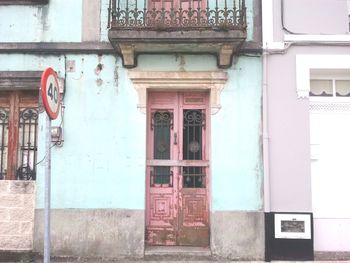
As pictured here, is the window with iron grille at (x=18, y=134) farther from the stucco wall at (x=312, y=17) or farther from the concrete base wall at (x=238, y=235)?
the stucco wall at (x=312, y=17)

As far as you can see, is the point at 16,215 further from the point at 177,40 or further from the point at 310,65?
the point at 310,65

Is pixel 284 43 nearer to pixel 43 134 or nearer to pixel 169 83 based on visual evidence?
pixel 169 83

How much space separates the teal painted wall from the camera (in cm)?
780

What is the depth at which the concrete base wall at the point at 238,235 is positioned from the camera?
301 inches

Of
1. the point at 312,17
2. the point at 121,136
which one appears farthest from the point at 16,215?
the point at 312,17

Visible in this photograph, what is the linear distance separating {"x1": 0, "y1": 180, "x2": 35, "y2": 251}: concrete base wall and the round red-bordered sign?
3.23 metres

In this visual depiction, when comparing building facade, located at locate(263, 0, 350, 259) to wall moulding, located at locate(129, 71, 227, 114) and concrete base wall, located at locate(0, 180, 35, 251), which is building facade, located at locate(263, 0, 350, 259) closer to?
wall moulding, located at locate(129, 71, 227, 114)

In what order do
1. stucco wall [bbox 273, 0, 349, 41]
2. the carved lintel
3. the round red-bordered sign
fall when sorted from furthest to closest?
stucco wall [bbox 273, 0, 349, 41]
the carved lintel
the round red-bordered sign

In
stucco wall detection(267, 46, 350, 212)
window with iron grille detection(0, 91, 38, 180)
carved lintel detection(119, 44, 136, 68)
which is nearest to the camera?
carved lintel detection(119, 44, 136, 68)

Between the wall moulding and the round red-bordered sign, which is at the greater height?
the wall moulding

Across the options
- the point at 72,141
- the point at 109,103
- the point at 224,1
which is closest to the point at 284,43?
the point at 224,1

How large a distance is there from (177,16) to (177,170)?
2837 millimetres

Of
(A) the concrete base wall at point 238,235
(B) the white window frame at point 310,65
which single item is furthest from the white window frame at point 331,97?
(A) the concrete base wall at point 238,235

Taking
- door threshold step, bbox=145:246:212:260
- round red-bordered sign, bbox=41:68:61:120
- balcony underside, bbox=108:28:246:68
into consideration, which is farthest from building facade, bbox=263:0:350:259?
round red-bordered sign, bbox=41:68:61:120
